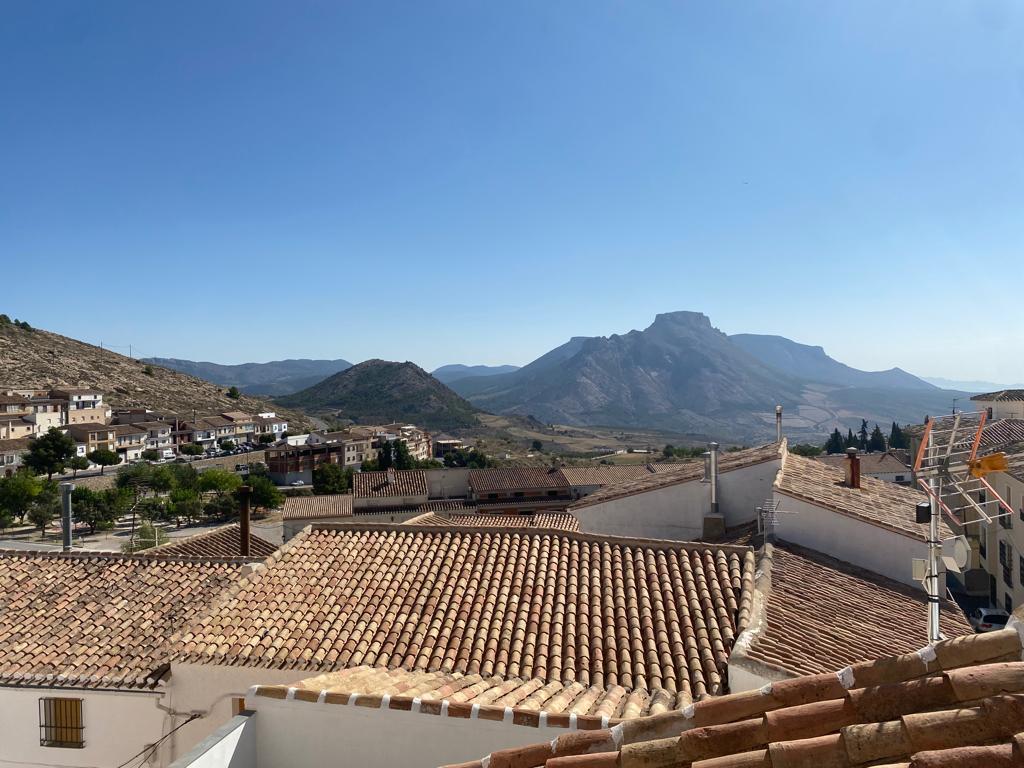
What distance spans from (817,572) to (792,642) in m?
3.53

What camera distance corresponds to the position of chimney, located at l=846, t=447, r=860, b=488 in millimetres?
14250

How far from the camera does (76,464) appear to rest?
69125mm

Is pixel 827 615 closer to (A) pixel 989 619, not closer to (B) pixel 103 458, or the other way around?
(A) pixel 989 619

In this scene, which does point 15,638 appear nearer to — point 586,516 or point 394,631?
point 394,631

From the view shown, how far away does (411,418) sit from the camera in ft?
496

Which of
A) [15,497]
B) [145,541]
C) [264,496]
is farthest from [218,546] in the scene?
[15,497]

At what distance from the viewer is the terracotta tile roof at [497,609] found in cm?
805

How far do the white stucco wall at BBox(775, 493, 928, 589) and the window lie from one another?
11173 mm

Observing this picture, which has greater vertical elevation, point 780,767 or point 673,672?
point 780,767

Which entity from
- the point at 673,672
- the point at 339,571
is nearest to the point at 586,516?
the point at 339,571

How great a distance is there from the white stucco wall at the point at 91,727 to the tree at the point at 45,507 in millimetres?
48734

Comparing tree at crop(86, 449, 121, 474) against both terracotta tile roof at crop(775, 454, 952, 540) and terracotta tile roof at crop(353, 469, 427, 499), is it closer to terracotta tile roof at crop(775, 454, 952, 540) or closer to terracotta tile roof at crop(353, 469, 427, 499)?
terracotta tile roof at crop(353, 469, 427, 499)

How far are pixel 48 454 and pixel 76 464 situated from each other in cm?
401

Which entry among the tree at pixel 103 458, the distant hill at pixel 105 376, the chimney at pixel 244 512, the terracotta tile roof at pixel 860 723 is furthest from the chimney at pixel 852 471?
the distant hill at pixel 105 376
